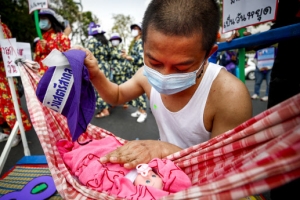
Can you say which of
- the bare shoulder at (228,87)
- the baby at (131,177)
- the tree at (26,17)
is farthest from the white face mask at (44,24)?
the tree at (26,17)

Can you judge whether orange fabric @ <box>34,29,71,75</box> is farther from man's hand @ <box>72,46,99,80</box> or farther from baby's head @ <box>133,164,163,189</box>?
baby's head @ <box>133,164,163,189</box>

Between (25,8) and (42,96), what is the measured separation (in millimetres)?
16173

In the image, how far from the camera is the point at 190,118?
1.06m

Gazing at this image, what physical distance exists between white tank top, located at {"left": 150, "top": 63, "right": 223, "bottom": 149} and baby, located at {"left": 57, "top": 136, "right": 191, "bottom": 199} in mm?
269

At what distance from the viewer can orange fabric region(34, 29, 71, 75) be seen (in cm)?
288

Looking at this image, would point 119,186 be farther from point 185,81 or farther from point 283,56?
point 283,56

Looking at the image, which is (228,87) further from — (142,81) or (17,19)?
(17,19)

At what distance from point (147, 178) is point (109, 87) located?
0.69 metres

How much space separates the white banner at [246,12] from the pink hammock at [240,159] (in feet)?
2.38

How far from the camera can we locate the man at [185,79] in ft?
2.73

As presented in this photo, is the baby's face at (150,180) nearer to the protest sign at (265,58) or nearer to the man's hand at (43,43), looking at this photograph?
the man's hand at (43,43)

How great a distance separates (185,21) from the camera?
2.68ft

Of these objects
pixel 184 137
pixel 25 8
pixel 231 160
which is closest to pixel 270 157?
pixel 231 160

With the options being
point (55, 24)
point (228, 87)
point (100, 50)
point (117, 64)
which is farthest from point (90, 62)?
point (117, 64)
